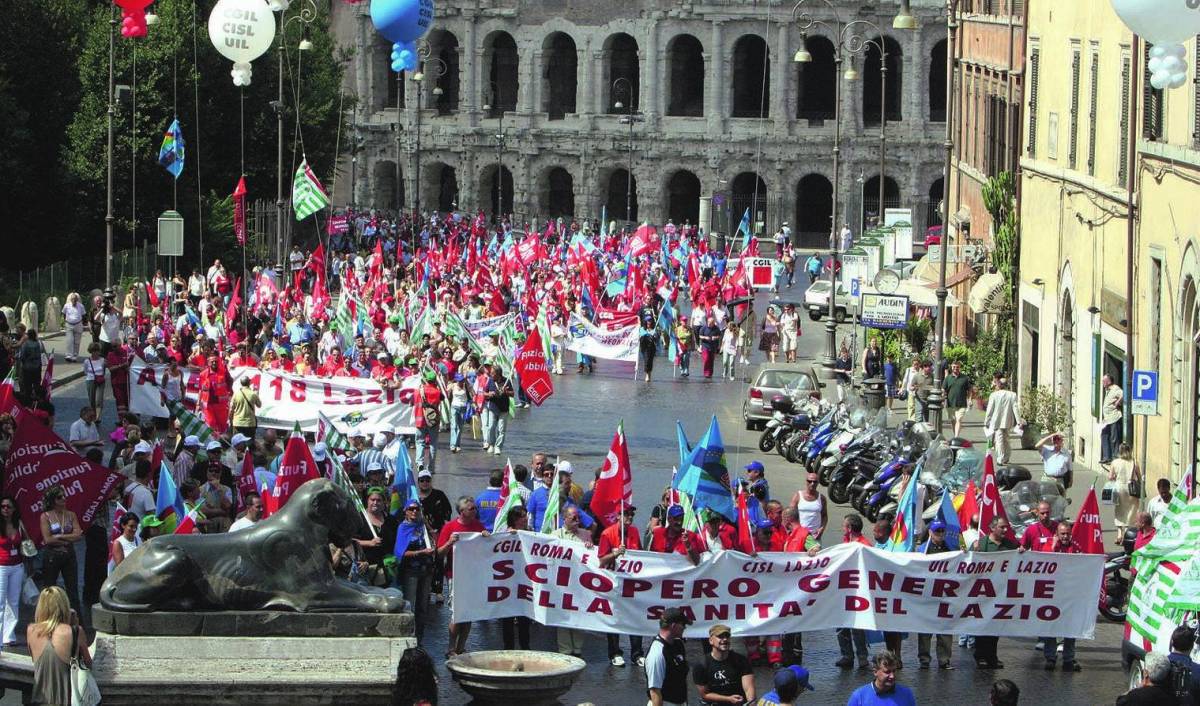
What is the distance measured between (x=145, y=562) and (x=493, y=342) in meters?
23.5

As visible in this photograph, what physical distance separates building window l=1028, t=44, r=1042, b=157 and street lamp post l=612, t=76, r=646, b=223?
5283cm

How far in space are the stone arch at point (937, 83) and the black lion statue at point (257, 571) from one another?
81493 mm

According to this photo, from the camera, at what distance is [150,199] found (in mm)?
61594

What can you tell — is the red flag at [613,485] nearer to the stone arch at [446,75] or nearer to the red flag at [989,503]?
the red flag at [989,503]

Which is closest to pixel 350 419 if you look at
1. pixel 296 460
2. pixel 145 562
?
pixel 296 460

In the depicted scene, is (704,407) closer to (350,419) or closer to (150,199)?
(350,419)

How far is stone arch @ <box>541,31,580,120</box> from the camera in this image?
10244cm

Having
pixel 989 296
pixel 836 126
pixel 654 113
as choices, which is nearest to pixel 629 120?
pixel 654 113

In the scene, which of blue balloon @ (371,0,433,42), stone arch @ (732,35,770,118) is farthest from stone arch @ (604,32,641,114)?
blue balloon @ (371,0,433,42)

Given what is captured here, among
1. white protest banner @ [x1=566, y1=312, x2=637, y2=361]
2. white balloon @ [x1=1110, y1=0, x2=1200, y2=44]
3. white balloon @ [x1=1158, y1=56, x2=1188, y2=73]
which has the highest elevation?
white balloon @ [x1=1110, y1=0, x2=1200, y2=44]

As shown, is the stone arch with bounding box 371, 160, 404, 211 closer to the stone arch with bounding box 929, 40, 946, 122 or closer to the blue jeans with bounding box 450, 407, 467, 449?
the stone arch with bounding box 929, 40, 946, 122

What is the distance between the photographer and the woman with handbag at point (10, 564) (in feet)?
61.7

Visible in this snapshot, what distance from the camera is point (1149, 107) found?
31.2 meters

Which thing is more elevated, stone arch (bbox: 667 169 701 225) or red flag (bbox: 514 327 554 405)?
stone arch (bbox: 667 169 701 225)
